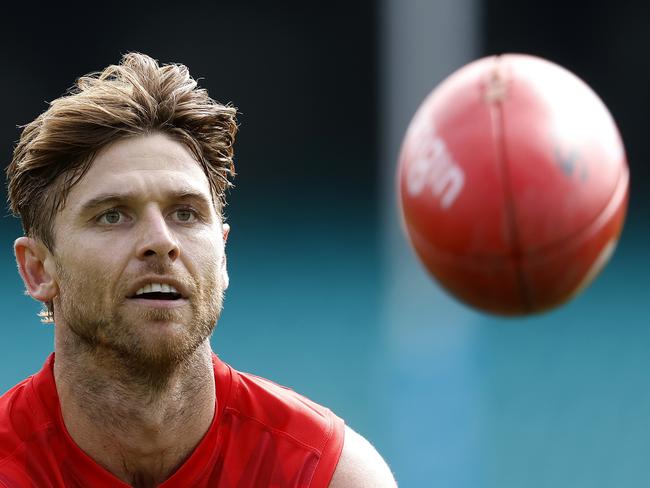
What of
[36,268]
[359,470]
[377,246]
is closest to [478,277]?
[359,470]

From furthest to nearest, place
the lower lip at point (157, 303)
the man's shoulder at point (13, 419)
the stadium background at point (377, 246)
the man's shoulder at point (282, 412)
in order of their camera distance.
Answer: the stadium background at point (377, 246) < the man's shoulder at point (282, 412) < the man's shoulder at point (13, 419) < the lower lip at point (157, 303)

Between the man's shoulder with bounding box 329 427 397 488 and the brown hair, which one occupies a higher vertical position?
the brown hair

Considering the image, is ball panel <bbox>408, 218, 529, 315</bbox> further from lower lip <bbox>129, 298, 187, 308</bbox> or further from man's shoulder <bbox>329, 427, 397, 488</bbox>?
man's shoulder <bbox>329, 427, 397, 488</bbox>

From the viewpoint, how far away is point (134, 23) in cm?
865

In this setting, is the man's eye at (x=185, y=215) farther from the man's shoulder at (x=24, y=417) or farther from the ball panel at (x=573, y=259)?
the ball panel at (x=573, y=259)

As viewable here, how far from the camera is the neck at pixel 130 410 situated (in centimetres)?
265

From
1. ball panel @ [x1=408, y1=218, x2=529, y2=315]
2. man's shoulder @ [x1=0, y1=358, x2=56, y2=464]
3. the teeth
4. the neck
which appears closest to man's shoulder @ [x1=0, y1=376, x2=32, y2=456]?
man's shoulder @ [x1=0, y1=358, x2=56, y2=464]

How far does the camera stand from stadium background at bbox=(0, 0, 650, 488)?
5.73 meters

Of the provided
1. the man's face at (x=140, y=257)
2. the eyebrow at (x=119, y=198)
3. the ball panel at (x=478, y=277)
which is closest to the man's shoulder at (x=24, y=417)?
the man's face at (x=140, y=257)

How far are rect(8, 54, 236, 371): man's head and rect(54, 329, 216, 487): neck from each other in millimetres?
58

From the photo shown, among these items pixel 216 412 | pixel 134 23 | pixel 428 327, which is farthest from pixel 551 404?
pixel 134 23

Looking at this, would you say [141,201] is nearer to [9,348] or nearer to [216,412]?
[216,412]

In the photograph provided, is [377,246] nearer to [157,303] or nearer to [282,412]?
[282,412]

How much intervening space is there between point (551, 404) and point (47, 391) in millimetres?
3673
